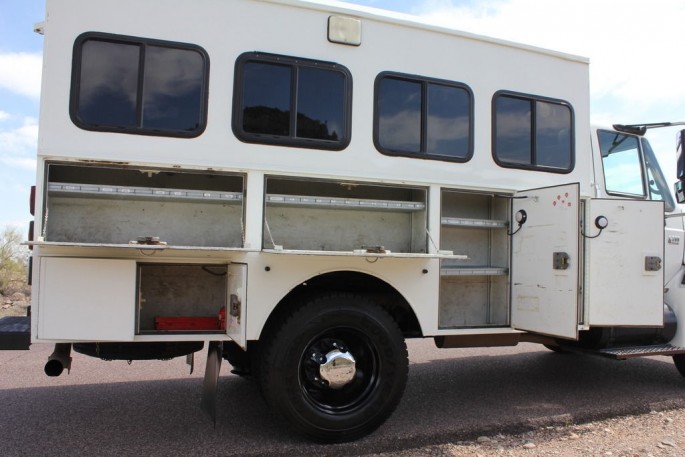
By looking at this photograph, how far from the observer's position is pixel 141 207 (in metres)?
3.87

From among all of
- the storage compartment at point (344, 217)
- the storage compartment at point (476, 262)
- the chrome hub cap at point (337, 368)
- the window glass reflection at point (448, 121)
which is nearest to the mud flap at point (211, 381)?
the chrome hub cap at point (337, 368)

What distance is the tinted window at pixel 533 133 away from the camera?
4539mm

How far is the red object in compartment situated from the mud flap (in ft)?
0.43

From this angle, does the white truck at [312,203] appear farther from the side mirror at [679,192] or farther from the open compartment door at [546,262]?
the side mirror at [679,192]

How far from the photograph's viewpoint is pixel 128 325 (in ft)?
11.2

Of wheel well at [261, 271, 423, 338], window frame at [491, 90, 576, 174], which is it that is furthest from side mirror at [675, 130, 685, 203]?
wheel well at [261, 271, 423, 338]

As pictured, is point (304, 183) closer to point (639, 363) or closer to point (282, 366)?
point (282, 366)

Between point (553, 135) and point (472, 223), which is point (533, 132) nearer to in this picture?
point (553, 135)

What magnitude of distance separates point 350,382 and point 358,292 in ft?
2.34

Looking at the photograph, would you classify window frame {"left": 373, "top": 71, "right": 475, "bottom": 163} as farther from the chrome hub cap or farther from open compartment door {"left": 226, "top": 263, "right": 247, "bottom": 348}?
the chrome hub cap

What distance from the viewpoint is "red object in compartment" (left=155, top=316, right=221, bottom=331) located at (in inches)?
152

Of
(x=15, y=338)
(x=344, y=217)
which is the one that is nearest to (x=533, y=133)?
(x=344, y=217)

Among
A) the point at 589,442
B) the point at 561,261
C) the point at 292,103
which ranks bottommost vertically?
the point at 589,442

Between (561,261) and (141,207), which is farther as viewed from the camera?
(561,261)
